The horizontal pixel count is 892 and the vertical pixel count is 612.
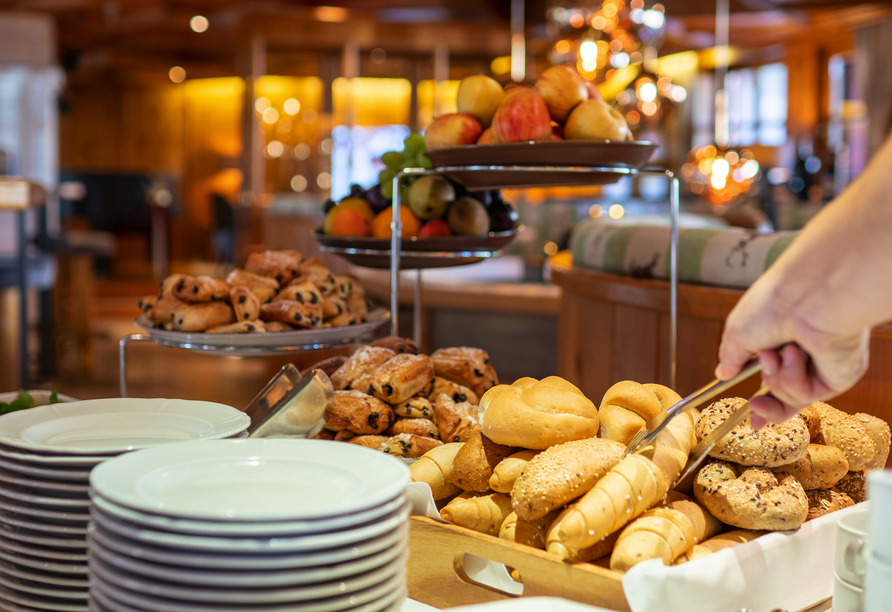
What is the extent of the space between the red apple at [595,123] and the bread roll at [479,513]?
0.55 m

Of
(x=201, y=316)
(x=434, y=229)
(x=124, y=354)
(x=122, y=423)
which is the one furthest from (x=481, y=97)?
(x=122, y=423)

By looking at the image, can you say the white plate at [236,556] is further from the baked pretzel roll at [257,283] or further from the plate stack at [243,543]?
the baked pretzel roll at [257,283]

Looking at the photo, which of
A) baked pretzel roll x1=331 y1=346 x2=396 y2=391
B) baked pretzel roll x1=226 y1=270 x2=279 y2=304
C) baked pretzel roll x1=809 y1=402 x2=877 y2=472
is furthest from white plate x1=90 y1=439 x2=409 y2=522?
baked pretzel roll x1=226 y1=270 x2=279 y2=304

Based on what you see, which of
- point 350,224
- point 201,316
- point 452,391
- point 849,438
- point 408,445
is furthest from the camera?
point 350,224

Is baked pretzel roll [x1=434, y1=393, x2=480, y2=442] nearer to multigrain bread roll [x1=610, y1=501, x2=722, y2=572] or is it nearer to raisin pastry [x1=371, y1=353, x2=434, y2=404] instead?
raisin pastry [x1=371, y1=353, x2=434, y2=404]

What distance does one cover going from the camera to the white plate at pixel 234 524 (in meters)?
0.45

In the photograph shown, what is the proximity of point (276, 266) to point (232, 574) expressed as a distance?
88 cm

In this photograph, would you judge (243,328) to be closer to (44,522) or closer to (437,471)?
(437,471)

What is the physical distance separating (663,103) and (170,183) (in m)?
9.68

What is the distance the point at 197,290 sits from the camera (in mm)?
1133

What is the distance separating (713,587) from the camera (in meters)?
0.61

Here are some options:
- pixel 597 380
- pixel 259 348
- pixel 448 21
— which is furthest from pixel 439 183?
pixel 448 21

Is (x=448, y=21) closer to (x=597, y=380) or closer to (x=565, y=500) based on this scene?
(x=597, y=380)

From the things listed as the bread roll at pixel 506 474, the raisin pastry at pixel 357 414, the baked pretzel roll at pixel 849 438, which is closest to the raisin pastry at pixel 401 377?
the raisin pastry at pixel 357 414
